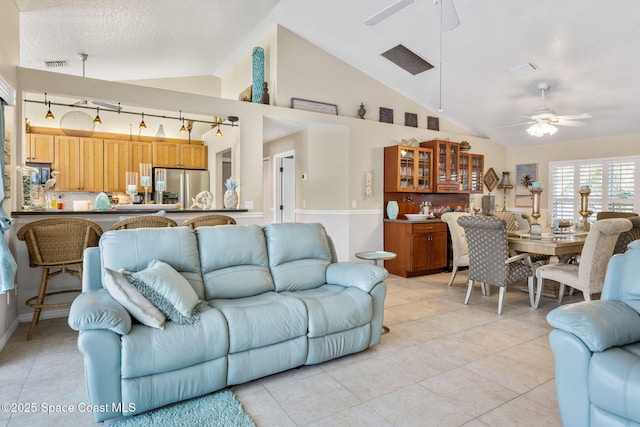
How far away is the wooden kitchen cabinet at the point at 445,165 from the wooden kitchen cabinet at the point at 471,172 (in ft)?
0.66

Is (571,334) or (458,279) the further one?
(458,279)

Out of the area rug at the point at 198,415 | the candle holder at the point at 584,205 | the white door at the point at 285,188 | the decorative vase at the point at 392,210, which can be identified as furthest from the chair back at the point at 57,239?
the candle holder at the point at 584,205

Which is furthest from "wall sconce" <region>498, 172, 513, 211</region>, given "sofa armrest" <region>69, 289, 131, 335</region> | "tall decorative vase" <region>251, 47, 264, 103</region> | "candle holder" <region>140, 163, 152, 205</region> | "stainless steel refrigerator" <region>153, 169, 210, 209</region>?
"sofa armrest" <region>69, 289, 131, 335</region>

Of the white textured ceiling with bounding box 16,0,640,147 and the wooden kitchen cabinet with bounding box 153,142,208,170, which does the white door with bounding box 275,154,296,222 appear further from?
the white textured ceiling with bounding box 16,0,640,147

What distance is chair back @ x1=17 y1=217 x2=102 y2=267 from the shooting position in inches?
127

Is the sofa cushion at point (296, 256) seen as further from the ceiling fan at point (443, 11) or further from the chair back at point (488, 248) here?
the ceiling fan at point (443, 11)

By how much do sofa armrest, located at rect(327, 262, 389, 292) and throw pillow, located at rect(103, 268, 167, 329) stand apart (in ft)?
4.76

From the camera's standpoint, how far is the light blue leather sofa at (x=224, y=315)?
6.42 ft

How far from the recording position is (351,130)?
589 cm

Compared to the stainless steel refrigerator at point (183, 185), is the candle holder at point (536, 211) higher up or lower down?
lower down

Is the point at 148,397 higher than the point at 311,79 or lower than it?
lower

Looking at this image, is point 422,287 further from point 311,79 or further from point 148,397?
point 148,397

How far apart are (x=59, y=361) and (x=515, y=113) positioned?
7.07 m

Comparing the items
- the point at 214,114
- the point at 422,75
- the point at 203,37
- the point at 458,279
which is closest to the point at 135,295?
the point at 214,114
